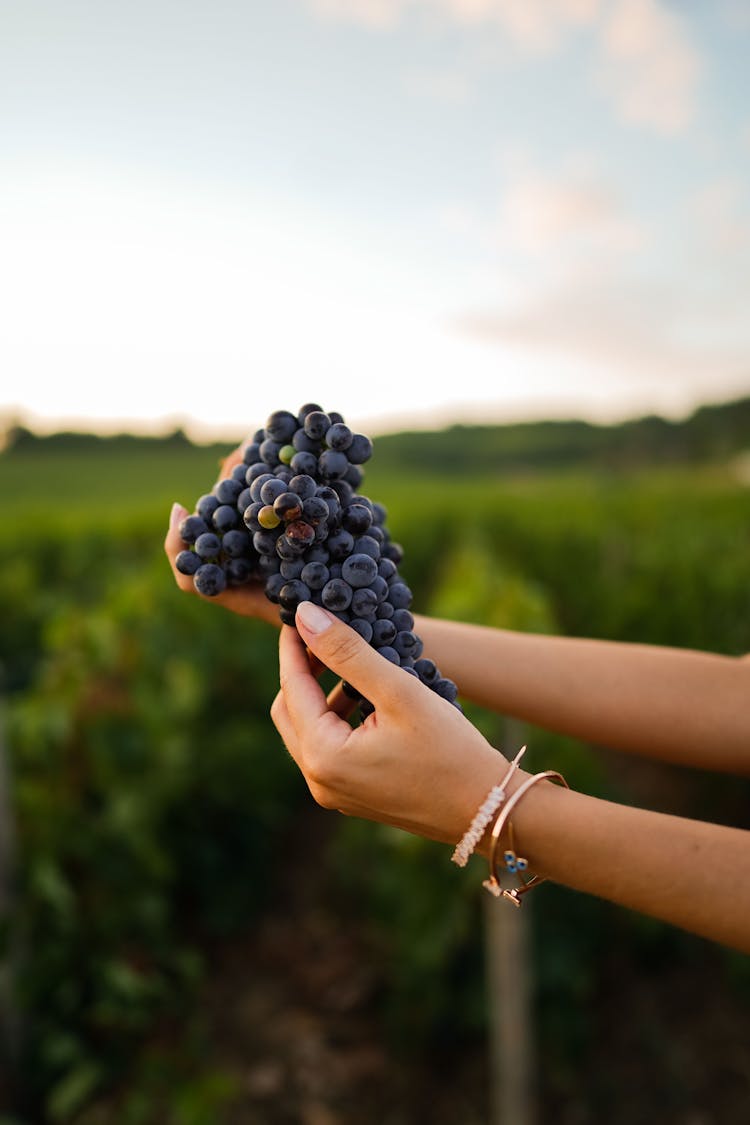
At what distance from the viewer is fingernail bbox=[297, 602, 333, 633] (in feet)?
4.32

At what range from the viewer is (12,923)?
361 cm

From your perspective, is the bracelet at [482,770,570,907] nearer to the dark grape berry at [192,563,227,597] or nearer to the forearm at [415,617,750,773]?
the forearm at [415,617,750,773]

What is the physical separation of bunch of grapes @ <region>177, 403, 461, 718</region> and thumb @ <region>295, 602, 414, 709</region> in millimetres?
50

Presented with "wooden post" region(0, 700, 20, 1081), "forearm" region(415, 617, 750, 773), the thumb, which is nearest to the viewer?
the thumb

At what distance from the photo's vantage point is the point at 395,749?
1.28m

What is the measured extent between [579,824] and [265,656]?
510 cm

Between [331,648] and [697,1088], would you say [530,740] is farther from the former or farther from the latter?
[331,648]

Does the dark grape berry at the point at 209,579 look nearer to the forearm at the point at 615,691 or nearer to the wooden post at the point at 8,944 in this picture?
the forearm at the point at 615,691

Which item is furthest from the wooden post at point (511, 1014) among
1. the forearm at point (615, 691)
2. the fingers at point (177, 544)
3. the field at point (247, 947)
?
the fingers at point (177, 544)

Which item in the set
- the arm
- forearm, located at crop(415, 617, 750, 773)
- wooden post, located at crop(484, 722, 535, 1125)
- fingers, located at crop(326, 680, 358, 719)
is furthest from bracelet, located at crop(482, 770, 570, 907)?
wooden post, located at crop(484, 722, 535, 1125)

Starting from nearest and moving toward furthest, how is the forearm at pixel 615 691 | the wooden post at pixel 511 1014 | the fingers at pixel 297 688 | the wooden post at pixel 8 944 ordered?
the fingers at pixel 297 688 < the forearm at pixel 615 691 < the wooden post at pixel 511 1014 < the wooden post at pixel 8 944

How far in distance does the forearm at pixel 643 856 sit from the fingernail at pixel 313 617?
1.46ft

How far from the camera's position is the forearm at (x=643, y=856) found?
1285mm

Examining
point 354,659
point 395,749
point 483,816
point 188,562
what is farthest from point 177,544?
point 483,816
